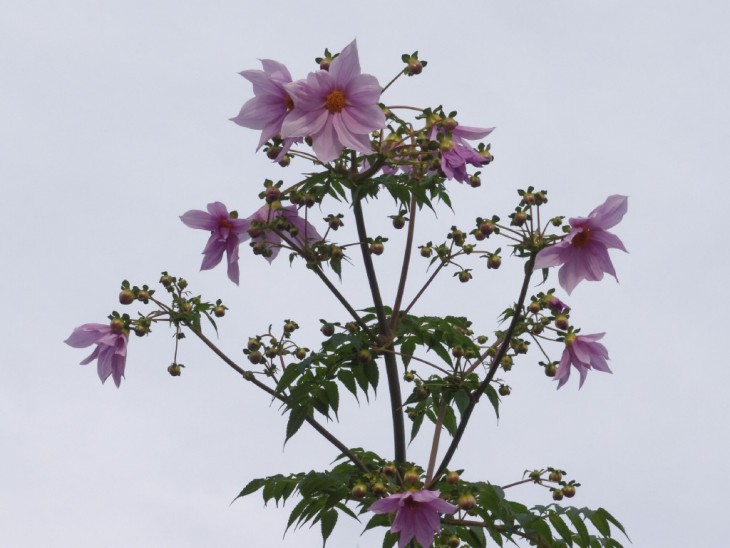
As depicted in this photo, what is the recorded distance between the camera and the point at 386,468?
14.6ft

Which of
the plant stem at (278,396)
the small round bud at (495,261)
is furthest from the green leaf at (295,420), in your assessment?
the small round bud at (495,261)

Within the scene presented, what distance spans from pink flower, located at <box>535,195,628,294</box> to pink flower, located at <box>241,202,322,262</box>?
3.65 feet

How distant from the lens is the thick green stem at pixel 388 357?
4.66 meters

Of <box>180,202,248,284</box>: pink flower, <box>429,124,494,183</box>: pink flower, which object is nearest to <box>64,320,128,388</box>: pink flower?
<box>180,202,248,284</box>: pink flower

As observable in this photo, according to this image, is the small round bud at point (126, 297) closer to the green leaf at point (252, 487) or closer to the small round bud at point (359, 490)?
the green leaf at point (252, 487)

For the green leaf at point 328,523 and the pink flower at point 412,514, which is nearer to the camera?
the pink flower at point 412,514

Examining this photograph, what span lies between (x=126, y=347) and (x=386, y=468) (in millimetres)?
1441

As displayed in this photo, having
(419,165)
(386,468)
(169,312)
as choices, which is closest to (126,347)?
(169,312)

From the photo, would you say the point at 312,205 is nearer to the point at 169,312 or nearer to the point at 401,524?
the point at 169,312

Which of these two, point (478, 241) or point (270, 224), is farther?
point (478, 241)

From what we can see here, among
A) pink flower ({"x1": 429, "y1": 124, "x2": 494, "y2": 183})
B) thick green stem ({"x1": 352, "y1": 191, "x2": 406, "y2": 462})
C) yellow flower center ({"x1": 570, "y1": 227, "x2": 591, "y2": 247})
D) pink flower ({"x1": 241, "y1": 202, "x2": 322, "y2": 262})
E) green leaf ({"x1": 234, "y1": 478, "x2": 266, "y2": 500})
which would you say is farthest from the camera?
green leaf ({"x1": 234, "y1": 478, "x2": 266, "y2": 500})

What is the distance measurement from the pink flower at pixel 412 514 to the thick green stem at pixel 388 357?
2.01 feet

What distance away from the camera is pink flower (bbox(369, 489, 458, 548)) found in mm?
4176

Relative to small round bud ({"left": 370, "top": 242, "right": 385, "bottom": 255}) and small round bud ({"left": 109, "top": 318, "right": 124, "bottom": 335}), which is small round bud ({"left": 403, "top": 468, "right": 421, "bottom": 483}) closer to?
small round bud ({"left": 370, "top": 242, "right": 385, "bottom": 255})
